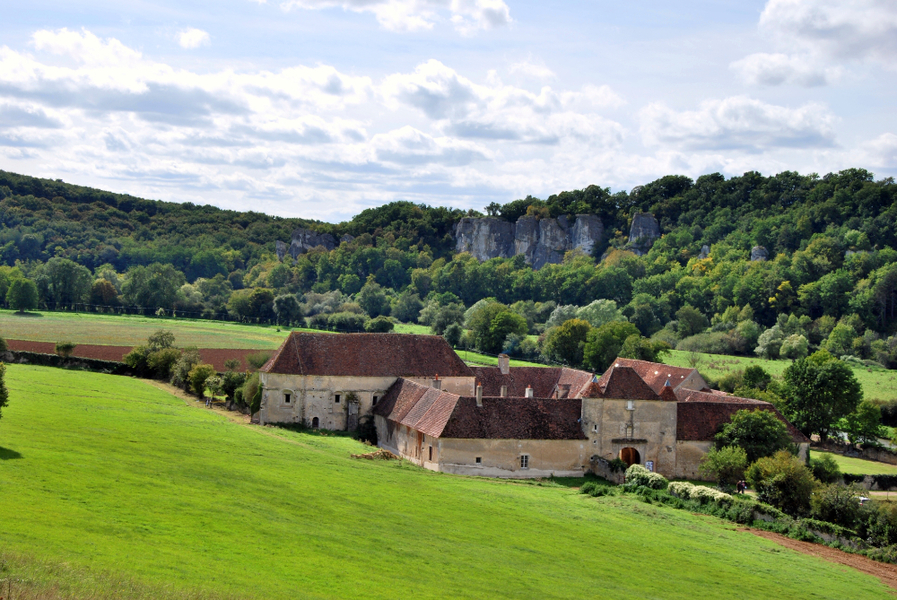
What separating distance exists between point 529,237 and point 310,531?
14580cm

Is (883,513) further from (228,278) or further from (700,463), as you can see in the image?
(228,278)

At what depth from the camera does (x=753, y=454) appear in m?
43.1

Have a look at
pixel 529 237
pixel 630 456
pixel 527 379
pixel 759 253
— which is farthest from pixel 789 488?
pixel 529 237

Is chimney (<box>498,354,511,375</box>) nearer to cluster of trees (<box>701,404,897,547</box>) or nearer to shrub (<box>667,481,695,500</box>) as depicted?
cluster of trees (<box>701,404,897,547</box>)

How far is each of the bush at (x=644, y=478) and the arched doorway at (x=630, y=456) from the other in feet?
10.4

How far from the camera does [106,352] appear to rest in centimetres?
7106

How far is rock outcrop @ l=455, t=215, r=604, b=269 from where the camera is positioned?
159375 millimetres

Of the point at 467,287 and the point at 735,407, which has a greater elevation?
the point at 467,287

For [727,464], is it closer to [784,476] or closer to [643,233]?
[784,476]

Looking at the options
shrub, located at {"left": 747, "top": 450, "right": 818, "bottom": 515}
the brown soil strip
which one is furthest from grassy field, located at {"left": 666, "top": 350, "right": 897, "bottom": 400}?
the brown soil strip

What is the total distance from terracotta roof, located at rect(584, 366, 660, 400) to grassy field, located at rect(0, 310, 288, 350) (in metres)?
48.6

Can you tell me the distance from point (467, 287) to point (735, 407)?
105 m

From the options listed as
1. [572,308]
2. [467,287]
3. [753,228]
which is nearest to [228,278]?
[467,287]

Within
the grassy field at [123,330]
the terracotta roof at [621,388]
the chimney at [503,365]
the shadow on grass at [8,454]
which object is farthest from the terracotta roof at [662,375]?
the grassy field at [123,330]
